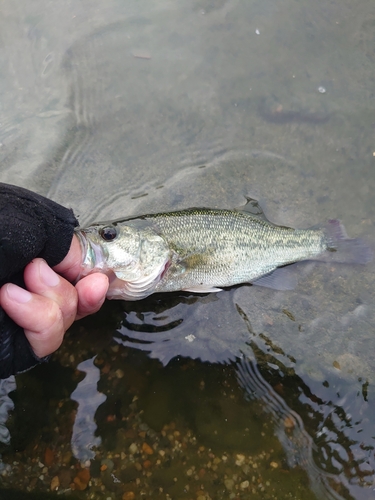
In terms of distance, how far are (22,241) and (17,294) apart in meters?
0.36

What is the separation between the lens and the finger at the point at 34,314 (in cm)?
263

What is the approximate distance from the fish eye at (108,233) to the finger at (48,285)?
660 mm

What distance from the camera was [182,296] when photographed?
403 cm

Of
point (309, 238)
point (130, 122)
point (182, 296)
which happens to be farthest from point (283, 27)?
point (182, 296)

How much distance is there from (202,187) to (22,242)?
7.51ft

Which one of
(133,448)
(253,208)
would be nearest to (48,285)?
(133,448)

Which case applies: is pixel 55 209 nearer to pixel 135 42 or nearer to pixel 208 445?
pixel 208 445

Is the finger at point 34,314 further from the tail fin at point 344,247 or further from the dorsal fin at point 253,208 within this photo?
the tail fin at point 344,247

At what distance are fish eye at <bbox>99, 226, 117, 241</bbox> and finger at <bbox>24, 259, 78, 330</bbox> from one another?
0.66 m

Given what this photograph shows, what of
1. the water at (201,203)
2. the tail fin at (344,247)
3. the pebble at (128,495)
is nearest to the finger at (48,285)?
the water at (201,203)

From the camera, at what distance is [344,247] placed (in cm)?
410

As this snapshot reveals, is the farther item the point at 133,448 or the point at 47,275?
the point at 133,448

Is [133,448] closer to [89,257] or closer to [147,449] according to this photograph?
[147,449]

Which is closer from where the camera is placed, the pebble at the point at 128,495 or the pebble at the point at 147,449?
the pebble at the point at 128,495
